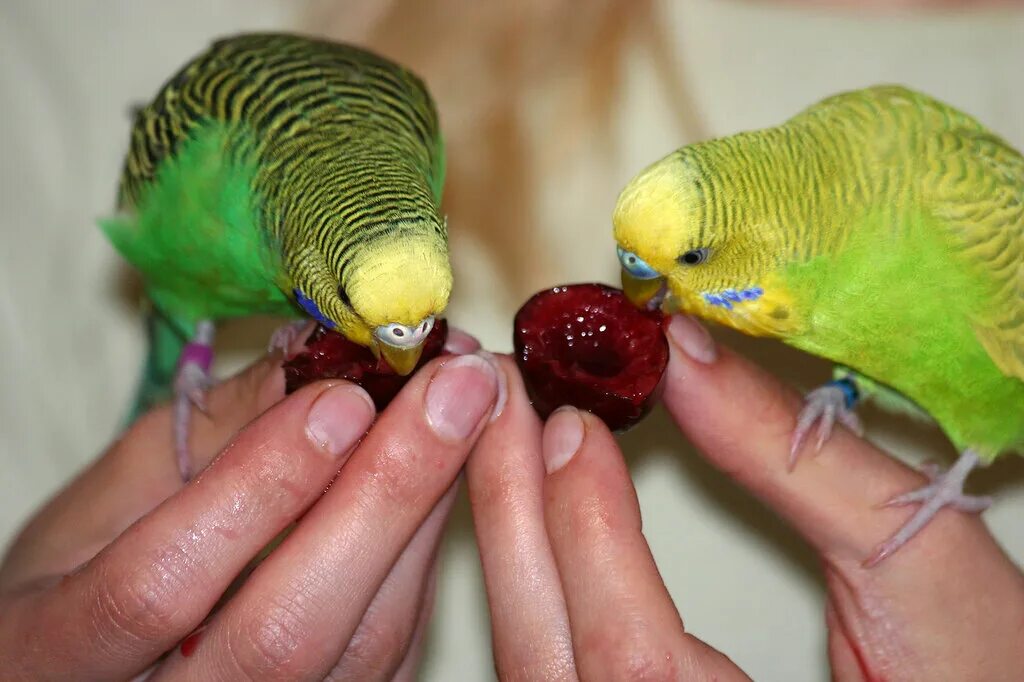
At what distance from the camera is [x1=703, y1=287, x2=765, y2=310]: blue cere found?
5.72 feet

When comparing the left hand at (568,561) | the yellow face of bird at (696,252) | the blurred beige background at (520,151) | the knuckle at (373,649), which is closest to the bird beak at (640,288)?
the yellow face of bird at (696,252)

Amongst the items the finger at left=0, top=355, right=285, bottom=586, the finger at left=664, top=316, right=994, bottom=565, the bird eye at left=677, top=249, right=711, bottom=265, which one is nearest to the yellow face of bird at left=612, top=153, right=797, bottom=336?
the bird eye at left=677, top=249, right=711, bottom=265

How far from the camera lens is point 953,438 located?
2.13 m

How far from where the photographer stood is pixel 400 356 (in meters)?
1.64

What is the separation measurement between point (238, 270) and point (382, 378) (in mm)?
494

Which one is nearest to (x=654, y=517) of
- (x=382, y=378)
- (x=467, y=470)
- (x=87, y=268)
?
(x=467, y=470)

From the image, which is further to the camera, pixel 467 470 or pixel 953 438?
pixel 953 438

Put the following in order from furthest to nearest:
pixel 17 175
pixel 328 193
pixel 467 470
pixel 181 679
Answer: pixel 17 175 → pixel 467 470 → pixel 328 193 → pixel 181 679

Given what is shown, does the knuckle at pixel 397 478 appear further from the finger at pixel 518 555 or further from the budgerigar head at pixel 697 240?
the budgerigar head at pixel 697 240

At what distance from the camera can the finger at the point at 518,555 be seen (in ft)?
5.32

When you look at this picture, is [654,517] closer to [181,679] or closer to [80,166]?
[181,679]

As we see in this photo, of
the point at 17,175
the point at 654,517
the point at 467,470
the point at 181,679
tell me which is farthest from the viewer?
the point at 17,175

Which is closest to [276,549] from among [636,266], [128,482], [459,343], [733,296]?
[459,343]

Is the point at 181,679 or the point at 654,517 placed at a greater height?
the point at 181,679
